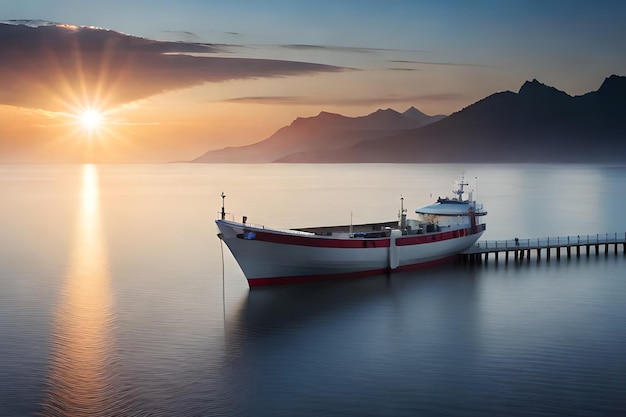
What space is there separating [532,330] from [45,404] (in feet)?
77.5

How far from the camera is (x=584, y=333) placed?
1300 inches

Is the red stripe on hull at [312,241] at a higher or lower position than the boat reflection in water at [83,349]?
higher

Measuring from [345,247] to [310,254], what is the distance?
2.73 meters

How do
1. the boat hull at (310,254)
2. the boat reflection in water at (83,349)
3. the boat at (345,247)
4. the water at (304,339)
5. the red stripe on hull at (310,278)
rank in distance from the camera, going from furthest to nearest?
the red stripe on hull at (310,278)
the boat at (345,247)
the boat hull at (310,254)
the water at (304,339)
the boat reflection in water at (83,349)

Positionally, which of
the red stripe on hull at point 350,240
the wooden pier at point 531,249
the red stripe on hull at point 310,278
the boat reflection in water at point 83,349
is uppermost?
the red stripe on hull at point 350,240

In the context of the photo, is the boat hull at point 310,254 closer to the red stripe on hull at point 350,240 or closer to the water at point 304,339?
the red stripe on hull at point 350,240

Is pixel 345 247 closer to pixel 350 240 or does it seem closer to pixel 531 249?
pixel 350 240

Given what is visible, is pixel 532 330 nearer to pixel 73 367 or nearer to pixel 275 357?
pixel 275 357

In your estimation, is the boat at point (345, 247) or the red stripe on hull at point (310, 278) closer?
the boat at point (345, 247)

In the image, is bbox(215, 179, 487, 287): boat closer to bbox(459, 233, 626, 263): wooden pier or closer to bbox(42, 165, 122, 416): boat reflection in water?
bbox(459, 233, 626, 263): wooden pier

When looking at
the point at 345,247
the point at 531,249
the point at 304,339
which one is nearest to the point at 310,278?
the point at 345,247

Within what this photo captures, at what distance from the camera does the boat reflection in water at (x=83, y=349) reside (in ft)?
80.3

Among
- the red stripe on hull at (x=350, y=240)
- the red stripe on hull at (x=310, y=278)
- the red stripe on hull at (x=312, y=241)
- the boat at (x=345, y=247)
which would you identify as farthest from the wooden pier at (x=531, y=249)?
the red stripe on hull at (x=312, y=241)

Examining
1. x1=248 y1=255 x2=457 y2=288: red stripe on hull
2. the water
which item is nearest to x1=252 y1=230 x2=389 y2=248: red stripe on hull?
x1=248 y1=255 x2=457 y2=288: red stripe on hull
